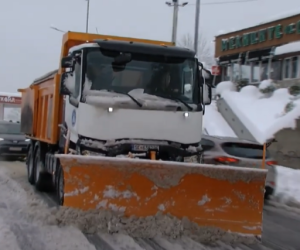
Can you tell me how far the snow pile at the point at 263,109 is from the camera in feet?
72.1

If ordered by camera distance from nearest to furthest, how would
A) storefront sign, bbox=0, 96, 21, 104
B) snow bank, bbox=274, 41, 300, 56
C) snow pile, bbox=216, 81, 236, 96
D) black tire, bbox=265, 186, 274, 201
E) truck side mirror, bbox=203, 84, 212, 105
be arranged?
1. truck side mirror, bbox=203, 84, 212, 105
2. black tire, bbox=265, 186, 274, 201
3. snow bank, bbox=274, 41, 300, 56
4. snow pile, bbox=216, 81, 236, 96
5. storefront sign, bbox=0, 96, 21, 104

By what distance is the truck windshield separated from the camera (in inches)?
335

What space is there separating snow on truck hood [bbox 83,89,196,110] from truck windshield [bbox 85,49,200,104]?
9 centimetres

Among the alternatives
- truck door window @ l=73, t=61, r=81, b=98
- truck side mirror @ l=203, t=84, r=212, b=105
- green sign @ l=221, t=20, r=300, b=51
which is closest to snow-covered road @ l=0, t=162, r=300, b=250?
truck door window @ l=73, t=61, r=81, b=98

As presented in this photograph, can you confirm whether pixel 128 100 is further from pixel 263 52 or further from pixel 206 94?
pixel 263 52

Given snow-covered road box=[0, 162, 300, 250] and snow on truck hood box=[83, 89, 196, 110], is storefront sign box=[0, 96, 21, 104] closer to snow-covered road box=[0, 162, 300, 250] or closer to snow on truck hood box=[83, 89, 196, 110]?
snow-covered road box=[0, 162, 300, 250]

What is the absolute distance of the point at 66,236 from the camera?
6879mm

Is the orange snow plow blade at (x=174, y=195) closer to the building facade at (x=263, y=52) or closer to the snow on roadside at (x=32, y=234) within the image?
the snow on roadside at (x=32, y=234)

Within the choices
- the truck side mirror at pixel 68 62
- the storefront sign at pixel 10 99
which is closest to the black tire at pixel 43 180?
the truck side mirror at pixel 68 62

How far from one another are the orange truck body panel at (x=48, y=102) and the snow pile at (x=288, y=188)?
160 inches

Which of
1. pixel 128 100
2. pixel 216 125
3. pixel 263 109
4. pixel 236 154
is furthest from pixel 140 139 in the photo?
pixel 216 125

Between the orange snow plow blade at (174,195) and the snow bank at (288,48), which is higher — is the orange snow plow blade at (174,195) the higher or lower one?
the lower one

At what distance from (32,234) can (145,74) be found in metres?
3.12

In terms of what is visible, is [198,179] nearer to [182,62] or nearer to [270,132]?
[182,62]
